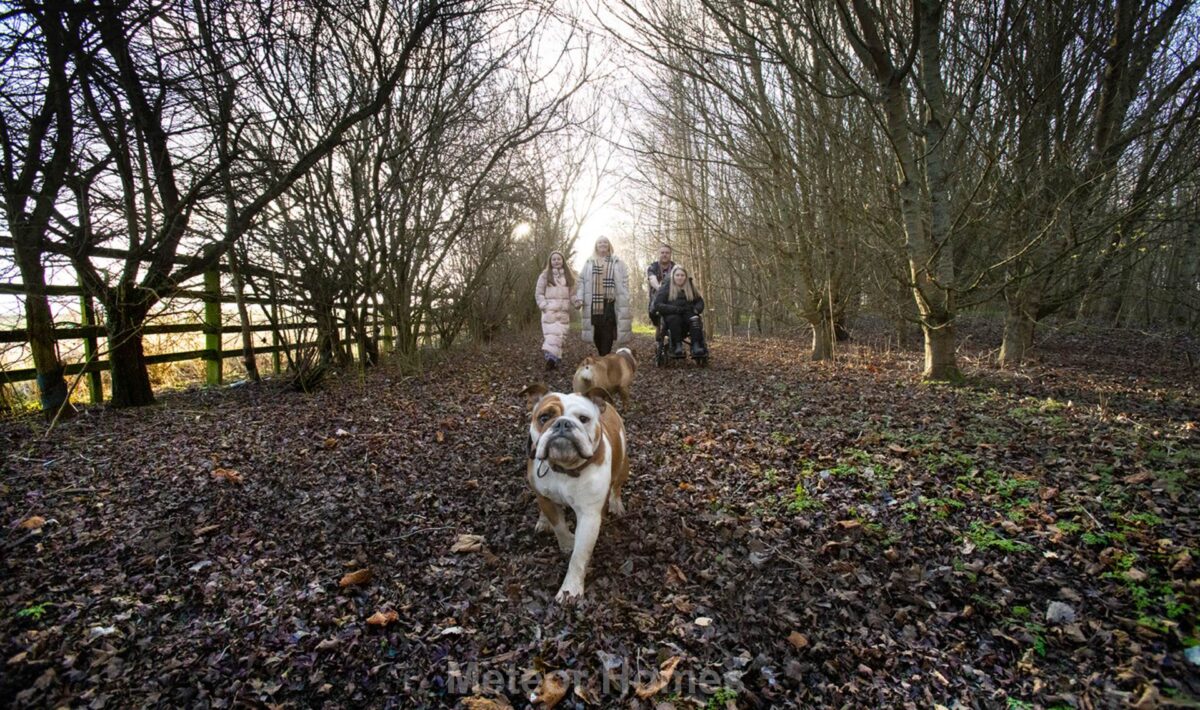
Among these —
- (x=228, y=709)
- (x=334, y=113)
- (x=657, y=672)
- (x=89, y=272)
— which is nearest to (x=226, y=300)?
(x=89, y=272)

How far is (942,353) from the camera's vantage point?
7.06 m

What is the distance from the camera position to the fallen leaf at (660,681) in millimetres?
2230

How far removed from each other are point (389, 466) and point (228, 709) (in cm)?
278

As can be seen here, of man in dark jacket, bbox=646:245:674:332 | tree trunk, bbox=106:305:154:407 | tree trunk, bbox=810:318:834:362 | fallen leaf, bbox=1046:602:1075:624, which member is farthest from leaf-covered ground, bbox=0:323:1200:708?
man in dark jacket, bbox=646:245:674:332

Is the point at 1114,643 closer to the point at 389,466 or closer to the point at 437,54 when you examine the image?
the point at 389,466

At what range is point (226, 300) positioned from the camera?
764 centimetres

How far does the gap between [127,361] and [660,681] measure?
757 centimetres

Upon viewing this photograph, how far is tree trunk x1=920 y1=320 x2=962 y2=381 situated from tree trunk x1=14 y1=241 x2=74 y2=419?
410 inches

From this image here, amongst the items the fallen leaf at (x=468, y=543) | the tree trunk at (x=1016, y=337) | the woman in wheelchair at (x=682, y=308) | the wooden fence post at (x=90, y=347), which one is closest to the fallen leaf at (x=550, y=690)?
the fallen leaf at (x=468, y=543)

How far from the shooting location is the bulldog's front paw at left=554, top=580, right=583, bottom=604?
2859mm

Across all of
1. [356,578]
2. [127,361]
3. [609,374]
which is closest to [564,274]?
[609,374]

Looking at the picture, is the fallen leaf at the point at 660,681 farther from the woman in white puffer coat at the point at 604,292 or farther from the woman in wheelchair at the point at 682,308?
the woman in white puffer coat at the point at 604,292

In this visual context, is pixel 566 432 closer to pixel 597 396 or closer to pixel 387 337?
pixel 597 396

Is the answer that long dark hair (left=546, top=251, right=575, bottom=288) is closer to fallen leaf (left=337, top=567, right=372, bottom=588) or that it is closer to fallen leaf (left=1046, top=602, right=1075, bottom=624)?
fallen leaf (left=337, top=567, right=372, bottom=588)
